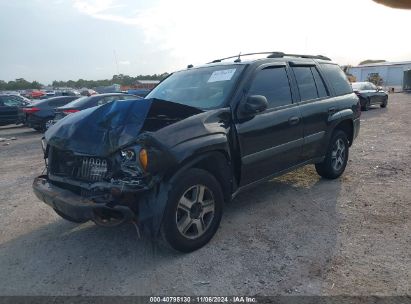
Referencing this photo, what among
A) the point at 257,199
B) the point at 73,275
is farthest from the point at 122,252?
the point at 257,199

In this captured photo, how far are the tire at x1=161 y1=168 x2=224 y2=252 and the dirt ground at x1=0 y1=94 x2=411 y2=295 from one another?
169 mm

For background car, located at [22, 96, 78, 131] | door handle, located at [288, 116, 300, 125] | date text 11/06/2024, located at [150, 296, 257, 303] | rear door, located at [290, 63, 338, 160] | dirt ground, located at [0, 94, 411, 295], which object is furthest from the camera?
background car, located at [22, 96, 78, 131]

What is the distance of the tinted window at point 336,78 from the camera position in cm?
585

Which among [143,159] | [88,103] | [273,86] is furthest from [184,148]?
[88,103]

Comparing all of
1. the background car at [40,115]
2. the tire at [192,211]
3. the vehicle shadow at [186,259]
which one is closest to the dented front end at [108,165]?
the tire at [192,211]

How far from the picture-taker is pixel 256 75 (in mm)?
4477

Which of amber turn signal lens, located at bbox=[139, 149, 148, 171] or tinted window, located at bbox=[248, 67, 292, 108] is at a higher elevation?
tinted window, located at bbox=[248, 67, 292, 108]

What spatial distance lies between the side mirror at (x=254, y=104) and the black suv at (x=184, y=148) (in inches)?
0.6

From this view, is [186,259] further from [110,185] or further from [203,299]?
[110,185]

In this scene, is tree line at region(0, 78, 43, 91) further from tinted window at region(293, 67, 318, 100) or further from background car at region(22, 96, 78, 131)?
tinted window at region(293, 67, 318, 100)

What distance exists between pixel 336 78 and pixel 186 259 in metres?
4.08

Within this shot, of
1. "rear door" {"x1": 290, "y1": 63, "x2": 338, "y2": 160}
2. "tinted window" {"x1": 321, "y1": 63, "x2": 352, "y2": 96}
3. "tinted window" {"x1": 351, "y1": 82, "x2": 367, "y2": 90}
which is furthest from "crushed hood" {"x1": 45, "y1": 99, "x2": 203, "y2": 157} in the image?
"tinted window" {"x1": 351, "y1": 82, "x2": 367, "y2": 90}

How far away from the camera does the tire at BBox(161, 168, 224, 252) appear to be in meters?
3.43

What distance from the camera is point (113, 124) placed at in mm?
3537
